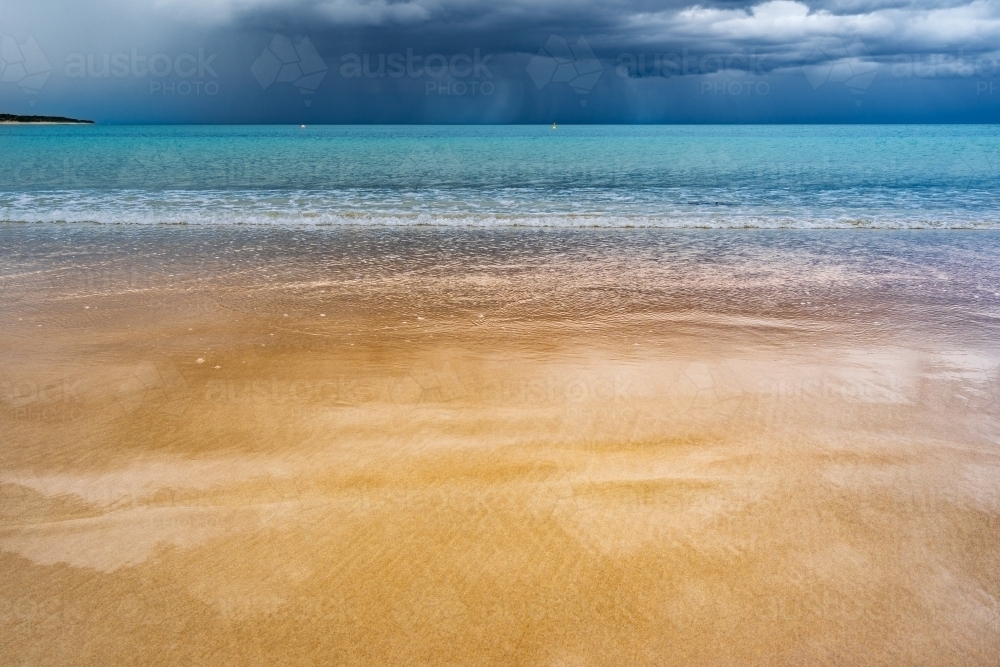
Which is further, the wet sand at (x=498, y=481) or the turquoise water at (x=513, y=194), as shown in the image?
the turquoise water at (x=513, y=194)

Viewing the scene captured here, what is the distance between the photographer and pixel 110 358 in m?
5.11

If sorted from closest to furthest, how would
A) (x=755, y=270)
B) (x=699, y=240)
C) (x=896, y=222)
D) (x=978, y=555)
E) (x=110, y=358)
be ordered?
(x=978, y=555) < (x=110, y=358) < (x=755, y=270) < (x=699, y=240) < (x=896, y=222)

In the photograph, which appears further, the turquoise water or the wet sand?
the turquoise water

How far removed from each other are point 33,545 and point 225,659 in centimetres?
128

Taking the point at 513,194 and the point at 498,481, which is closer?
the point at 498,481

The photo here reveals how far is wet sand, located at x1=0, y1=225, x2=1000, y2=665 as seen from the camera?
7.93ft

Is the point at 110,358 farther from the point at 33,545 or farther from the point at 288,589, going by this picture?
the point at 288,589

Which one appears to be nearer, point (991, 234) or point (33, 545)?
point (33, 545)

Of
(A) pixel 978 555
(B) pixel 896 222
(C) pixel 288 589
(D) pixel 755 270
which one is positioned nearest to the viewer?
(C) pixel 288 589

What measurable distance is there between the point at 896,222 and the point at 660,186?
29.1ft

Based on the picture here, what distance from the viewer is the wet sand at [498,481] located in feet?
7.93

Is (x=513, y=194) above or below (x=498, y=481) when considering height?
above

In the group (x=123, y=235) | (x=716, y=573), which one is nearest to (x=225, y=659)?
(x=716, y=573)

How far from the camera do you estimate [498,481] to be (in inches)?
132
